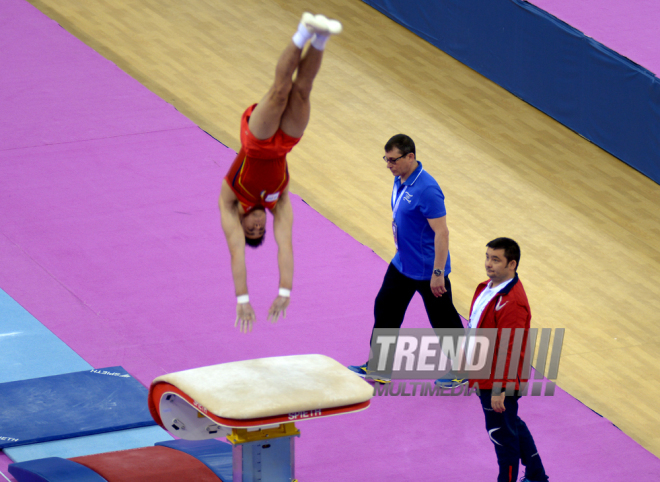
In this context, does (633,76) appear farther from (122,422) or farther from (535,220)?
(122,422)

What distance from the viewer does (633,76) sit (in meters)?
10.8

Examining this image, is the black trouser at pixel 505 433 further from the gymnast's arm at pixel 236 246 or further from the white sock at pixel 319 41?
the white sock at pixel 319 41

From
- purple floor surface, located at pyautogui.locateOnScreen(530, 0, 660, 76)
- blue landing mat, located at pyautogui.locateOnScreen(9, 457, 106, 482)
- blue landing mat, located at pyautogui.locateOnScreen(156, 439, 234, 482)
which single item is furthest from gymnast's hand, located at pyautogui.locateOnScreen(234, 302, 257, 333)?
purple floor surface, located at pyautogui.locateOnScreen(530, 0, 660, 76)

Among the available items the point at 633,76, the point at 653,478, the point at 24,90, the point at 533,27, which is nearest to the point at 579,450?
the point at 653,478

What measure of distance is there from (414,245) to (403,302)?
49 centimetres

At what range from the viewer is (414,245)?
24.2ft

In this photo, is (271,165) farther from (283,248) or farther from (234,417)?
(234,417)

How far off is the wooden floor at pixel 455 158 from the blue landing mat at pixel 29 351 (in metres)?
3.04

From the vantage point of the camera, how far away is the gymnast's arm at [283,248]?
579cm

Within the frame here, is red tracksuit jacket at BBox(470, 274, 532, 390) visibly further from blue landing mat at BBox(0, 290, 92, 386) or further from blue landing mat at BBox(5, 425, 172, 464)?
blue landing mat at BBox(0, 290, 92, 386)

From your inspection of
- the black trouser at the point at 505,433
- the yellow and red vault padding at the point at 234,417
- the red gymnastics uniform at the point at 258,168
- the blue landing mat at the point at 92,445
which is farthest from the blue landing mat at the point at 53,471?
the black trouser at the point at 505,433

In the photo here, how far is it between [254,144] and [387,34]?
28.5 ft

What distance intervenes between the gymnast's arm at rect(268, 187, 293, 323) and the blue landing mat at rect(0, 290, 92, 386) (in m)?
2.50

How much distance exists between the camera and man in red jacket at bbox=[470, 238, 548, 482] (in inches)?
243
